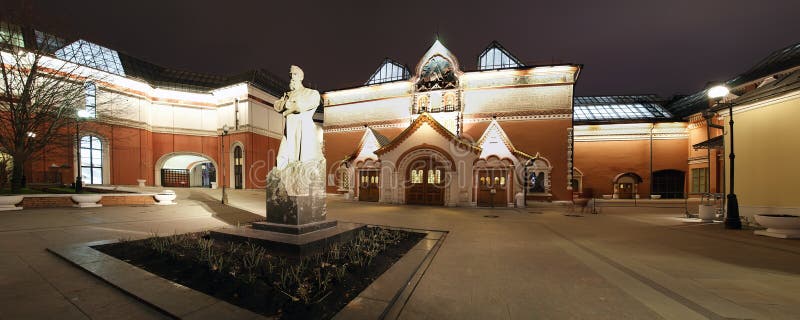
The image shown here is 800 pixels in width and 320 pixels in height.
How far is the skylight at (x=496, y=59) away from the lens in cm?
2508

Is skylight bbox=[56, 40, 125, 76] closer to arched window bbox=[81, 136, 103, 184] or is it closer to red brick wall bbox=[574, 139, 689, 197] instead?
arched window bbox=[81, 136, 103, 184]

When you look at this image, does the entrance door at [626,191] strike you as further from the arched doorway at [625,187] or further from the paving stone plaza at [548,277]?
the paving stone plaza at [548,277]

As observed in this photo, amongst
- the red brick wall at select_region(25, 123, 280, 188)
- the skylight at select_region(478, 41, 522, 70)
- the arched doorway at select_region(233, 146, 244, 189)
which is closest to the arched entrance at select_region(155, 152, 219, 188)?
the red brick wall at select_region(25, 123, 280, 188)

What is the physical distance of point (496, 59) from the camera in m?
25.4

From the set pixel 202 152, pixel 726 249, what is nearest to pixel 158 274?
pixel 726 249

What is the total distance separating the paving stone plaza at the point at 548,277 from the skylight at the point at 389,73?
2253 centimetres

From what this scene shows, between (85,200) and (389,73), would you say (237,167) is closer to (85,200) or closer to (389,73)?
(85,200)

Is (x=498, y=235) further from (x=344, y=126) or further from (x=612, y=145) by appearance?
(x=612, y=145)

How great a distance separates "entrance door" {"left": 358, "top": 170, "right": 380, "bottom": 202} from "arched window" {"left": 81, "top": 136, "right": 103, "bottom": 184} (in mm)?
25825

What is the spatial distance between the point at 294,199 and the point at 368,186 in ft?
47.0

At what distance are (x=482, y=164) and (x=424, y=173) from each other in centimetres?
404

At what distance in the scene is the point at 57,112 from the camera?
1514cm

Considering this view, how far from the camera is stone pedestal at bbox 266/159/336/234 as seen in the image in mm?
Answer: 6305

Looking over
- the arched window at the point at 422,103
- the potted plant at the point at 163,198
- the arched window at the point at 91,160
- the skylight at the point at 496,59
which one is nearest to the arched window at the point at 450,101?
the arched window at the point at 422,103
